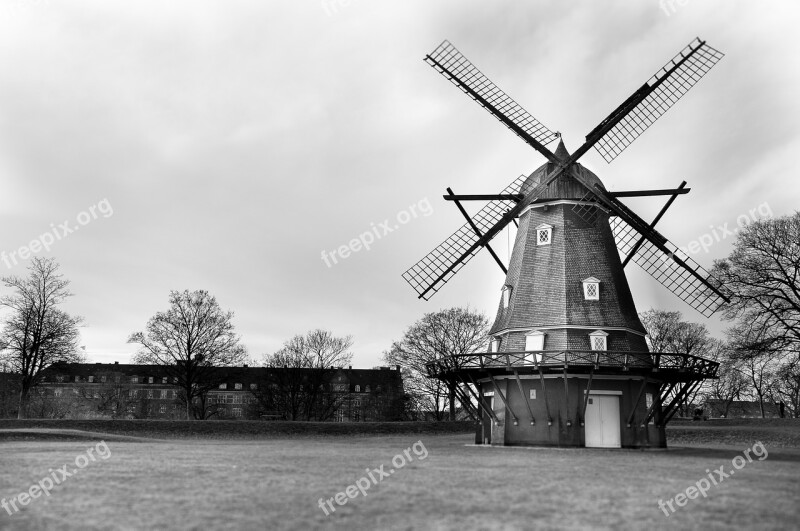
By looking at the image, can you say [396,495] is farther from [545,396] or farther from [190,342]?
[190,342]

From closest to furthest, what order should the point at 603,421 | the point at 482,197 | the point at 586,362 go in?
the point at 586,362 → the point at 603,421 → the point at 482,197

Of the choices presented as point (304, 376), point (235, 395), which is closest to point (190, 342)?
point (304, 376)

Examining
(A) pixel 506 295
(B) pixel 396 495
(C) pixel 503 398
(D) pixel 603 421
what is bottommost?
(B) pixel 396 495

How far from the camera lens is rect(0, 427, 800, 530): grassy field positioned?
937cm

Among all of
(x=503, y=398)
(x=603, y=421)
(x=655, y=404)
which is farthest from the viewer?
(x=655, y=404)

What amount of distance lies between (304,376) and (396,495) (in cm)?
5729

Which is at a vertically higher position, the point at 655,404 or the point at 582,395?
the point at 582,395

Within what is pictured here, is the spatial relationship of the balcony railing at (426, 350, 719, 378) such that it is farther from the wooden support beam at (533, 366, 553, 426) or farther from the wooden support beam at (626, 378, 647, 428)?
the wooden support beam at (626, 378, 647, 428)

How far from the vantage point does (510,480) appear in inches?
543

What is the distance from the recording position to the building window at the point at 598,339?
2681 centimetres

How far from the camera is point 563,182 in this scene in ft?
97.5

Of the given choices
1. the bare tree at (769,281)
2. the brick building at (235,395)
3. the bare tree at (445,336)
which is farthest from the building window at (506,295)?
the brick building at (235,395)

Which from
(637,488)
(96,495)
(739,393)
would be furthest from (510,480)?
(739,393)

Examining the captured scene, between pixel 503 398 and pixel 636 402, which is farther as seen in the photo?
pixel 503 398
